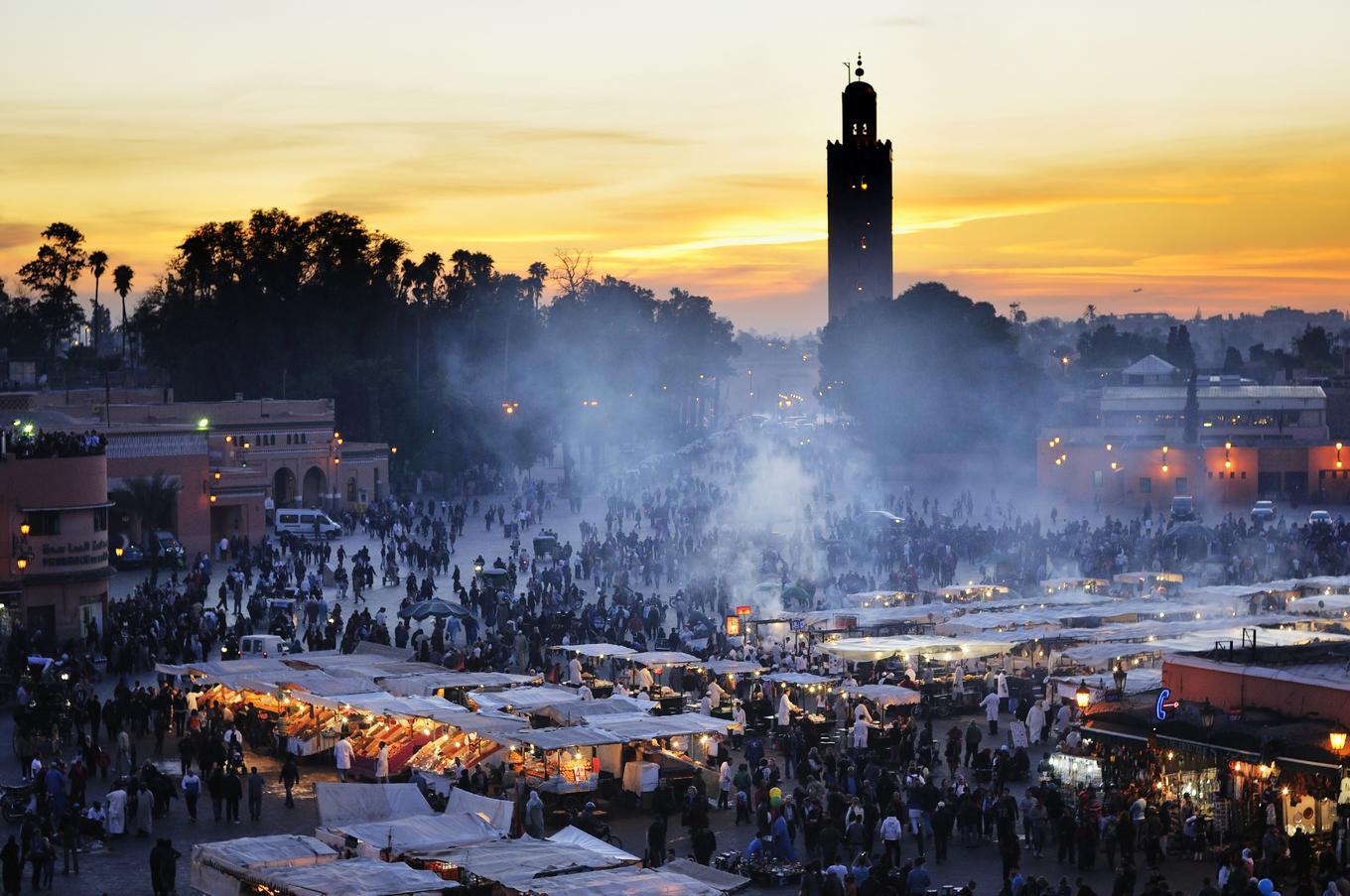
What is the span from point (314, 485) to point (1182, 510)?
27370mm

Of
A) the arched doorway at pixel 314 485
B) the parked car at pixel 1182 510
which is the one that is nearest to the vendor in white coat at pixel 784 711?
the parked car at pixel 1182 510

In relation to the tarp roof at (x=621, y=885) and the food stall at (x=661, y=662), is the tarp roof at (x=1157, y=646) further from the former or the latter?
the tarp roof at (x=621, y=885)

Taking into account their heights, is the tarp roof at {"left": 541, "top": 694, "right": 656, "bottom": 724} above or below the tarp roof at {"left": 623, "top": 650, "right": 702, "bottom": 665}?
above

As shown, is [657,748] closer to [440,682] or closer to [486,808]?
[486,808]

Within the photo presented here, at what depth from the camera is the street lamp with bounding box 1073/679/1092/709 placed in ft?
74.4

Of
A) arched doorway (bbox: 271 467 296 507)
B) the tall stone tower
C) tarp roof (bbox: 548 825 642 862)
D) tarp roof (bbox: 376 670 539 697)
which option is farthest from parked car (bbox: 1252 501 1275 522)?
the tall stone tower

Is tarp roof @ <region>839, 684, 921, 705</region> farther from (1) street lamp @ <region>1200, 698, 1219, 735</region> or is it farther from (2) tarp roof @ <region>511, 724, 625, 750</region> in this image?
(1) street lamp @ <region>1200, 698, 1219, 735</region>

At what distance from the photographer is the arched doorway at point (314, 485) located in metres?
59.3

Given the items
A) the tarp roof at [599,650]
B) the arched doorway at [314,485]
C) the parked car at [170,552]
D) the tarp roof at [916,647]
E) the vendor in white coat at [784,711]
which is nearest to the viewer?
the vendor in white coat at [784,711]

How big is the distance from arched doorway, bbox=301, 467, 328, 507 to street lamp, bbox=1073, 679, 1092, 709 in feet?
130

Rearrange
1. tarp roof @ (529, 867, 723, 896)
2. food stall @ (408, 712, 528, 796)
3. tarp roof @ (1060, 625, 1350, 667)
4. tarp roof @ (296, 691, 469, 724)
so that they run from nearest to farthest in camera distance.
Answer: tarp roof @ (529, 867, 723, 896)
food stall @ (408, 712, 528, 796)
tarp roof @ (296, 691, 469, 724)
tarp roof @ (1060, 625, 1350, 667)

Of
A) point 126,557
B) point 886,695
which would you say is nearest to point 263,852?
point 886,695

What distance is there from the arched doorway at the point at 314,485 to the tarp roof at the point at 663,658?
111ft

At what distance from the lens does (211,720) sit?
23.2 m
